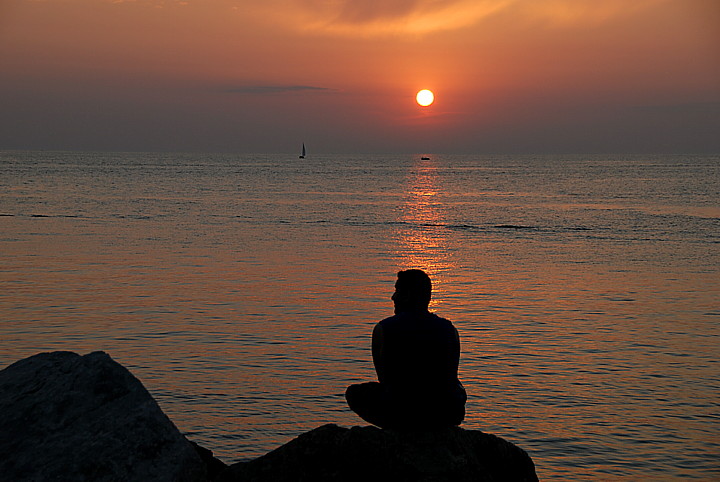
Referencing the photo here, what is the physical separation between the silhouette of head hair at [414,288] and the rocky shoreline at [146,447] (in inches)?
40.9

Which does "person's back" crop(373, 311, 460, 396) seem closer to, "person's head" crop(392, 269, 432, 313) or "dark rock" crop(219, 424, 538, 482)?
"person's head" crop(392, 269, 432, 313)

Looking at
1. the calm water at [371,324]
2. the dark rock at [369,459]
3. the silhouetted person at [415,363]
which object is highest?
the silhouetted person at [415,363]

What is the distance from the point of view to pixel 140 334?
616 inches

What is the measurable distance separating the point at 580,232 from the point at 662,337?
27.5 meters

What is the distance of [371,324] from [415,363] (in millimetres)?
10672

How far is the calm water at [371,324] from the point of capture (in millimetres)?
10859

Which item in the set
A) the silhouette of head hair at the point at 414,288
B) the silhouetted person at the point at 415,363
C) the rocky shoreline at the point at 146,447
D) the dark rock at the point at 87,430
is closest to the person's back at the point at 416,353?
the silhouetted person at the point at 415,363

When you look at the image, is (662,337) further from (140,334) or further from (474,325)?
(140,334)

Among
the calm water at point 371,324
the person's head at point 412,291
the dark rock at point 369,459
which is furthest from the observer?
the calm water at point 371,324

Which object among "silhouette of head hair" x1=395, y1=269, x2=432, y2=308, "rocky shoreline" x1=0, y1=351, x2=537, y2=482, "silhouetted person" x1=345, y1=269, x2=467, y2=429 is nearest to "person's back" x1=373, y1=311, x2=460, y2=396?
"silhouetted person" x1=345, y1=269, x2=467, y2=429

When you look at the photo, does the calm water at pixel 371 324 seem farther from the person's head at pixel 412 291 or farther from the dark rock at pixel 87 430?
the person's head at pixel 412 291

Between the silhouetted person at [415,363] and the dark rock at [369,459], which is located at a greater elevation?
the silhouetted person at [415,363]

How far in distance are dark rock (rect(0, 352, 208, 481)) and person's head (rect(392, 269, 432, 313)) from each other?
6.66ft

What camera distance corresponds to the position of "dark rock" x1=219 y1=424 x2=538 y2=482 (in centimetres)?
597
